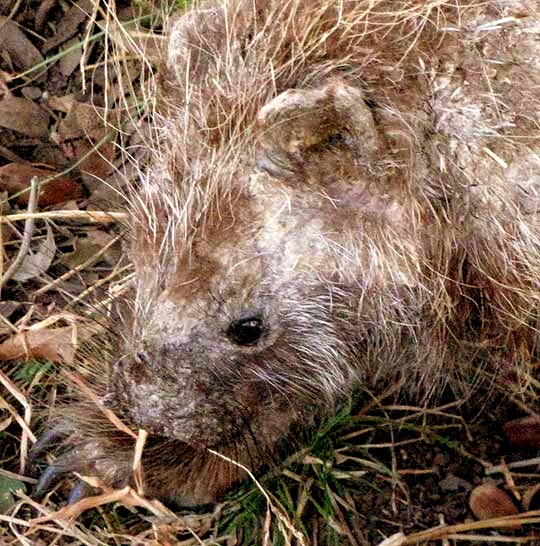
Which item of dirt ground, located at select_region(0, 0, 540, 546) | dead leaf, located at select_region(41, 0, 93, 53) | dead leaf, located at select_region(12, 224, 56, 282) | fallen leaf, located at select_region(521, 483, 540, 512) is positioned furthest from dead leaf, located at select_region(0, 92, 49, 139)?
fallen leaf, located at select_region(521, 483, 540, 512)

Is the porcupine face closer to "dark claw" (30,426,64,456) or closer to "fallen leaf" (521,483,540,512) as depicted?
"dark claw" (30,426,64,456)

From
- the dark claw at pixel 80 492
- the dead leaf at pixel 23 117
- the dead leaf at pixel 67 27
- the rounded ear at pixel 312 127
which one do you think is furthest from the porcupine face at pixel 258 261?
the dead leaf at pixel 67 27

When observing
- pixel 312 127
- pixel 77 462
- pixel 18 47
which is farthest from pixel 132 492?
pixel 18 47

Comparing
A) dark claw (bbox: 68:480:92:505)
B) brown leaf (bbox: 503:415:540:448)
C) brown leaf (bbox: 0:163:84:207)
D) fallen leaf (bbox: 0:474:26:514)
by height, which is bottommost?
fallen leaf (bbox: 0:474:26:514)

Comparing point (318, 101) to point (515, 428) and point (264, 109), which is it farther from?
point (515, 428)

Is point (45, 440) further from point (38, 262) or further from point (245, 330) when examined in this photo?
point (245, 330)

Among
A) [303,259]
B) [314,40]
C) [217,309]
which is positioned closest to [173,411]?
[217,309]

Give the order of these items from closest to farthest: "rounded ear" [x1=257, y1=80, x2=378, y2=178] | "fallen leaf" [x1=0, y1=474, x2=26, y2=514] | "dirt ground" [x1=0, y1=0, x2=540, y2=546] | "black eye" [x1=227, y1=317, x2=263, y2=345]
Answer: "rounded ear" [x1=257, y1=80, x2=378, y2=178] < "black eye" [x1=227, y1=317, x2=263, y2=345] < "dirt ground" [x1=0, y1=0, x2=540, y2=546] < "fallen leaf" [x1=0, y1=474, x2=26, y2=514]
